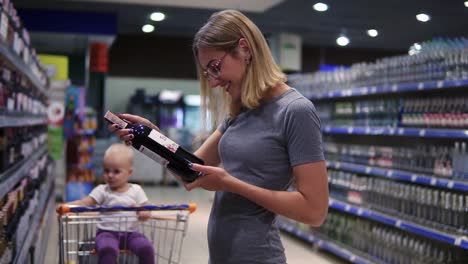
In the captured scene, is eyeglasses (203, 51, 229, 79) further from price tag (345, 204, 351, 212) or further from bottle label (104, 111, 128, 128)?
price tag (345, 204, 351, 212)

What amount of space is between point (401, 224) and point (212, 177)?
14.4 feet

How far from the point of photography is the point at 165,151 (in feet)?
6.75

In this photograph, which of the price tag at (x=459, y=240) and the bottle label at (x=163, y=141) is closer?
the bottle label at (x=163, y=141)

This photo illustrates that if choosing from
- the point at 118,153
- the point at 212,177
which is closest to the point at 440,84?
the point at 118,153

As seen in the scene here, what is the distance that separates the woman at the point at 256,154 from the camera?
1921mm

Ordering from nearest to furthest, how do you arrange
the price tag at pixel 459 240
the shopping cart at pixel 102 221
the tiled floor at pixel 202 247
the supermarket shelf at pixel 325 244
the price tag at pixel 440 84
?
the shopping cart at pixel 102 221, the tiled floor at pixel 202 247, the price tag at pixel 459 240, the price tag at pixel 440 84, the supermarket shelf at pixel 325 244

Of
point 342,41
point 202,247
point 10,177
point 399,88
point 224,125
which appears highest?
point 342,41

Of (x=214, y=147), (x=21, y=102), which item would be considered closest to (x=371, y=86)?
(x=21, y=102)

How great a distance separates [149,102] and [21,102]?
480 inches

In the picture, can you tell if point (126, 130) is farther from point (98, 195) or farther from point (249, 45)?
point (98, 195)

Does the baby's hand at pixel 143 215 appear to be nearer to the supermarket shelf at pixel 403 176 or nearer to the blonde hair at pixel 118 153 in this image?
the blonde hair at pixel 118 153

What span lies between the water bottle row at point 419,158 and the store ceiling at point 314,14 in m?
4.33

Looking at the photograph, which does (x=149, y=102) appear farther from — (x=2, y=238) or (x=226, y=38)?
(x=226, y=38)

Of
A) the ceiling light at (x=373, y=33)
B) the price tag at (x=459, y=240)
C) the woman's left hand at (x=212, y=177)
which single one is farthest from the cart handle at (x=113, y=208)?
the ceiling light at (x=373, y=33)
